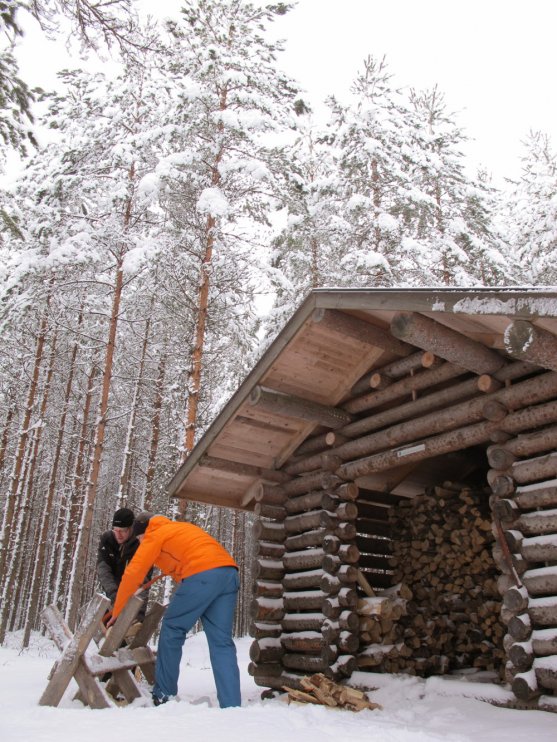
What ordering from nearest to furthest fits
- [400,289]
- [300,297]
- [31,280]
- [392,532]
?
[400,289]
[392,532]
[31,280]
[300,297]

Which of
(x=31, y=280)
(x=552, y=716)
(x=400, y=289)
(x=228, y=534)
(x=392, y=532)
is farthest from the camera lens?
(x=228, y=534)

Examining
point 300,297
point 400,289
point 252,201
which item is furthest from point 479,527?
point 300,297

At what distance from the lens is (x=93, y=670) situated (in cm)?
525

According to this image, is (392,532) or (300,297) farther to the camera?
(300,297)

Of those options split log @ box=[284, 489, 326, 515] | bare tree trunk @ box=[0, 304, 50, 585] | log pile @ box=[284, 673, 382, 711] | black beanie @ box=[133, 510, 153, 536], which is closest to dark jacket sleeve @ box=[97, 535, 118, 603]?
black beanie @ box=[133, 510, 153, 536]

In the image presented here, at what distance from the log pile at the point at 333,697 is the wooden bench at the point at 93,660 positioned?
1745 millimetres

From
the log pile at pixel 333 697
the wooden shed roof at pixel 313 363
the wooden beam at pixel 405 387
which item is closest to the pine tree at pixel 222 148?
the wooden shed roof at pixel 313 363

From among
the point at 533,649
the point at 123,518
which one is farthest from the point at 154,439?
the point at 533,649

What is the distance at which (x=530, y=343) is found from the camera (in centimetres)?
480

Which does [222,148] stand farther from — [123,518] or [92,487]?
[123,518]

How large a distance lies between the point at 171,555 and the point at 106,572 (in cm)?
183

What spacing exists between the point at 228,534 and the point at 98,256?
1118 inches

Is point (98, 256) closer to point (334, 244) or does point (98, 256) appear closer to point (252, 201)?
point (252, 201)

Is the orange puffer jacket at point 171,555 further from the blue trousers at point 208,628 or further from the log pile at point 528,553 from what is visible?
the log pile at point 528,553
